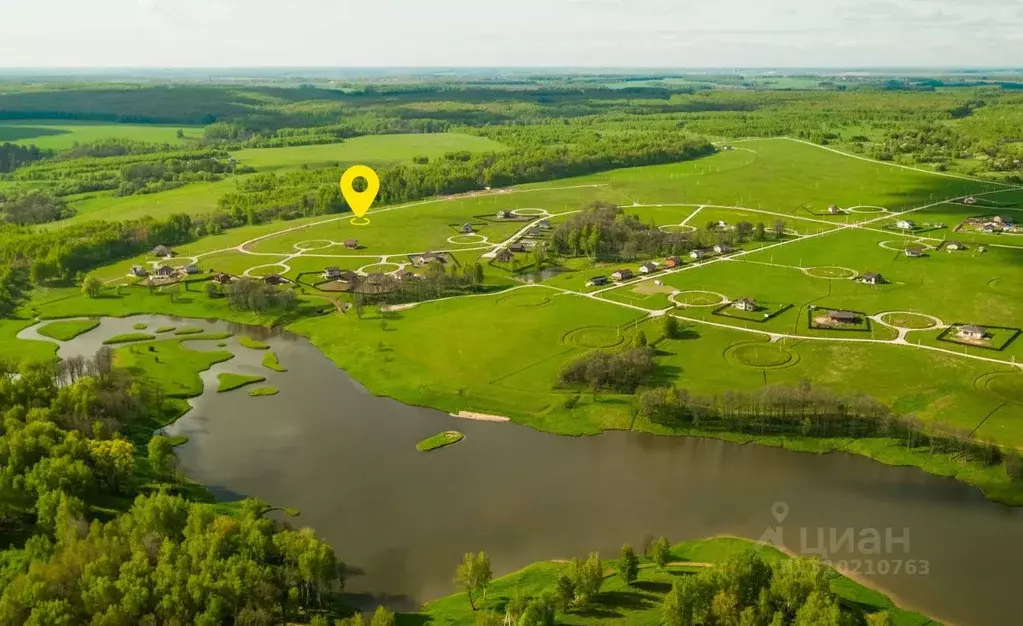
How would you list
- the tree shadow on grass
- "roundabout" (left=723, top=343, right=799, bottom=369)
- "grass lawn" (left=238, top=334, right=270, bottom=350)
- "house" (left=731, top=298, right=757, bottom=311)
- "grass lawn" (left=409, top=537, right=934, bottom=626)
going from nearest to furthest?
"grass lawn" (left=409, top=537, right=934, bottom=626)
the tree shadow on grass
"roundabout" (left=723, top=343, right=799, bottom=369)
"grass lawn" (left=238, top=334, right=270, bottom=350)
"house" (left=731, top=298, right=757, bottom=311)

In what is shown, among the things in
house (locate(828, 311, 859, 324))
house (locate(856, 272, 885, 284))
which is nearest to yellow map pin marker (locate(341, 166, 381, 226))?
house (locate(856, 272, 885, 284))

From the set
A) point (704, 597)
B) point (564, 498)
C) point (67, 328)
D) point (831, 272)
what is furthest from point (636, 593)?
point (67, 328)

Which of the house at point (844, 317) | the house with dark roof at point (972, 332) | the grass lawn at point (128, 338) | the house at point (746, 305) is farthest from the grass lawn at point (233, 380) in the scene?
the house with dark roof at point (972, 332)

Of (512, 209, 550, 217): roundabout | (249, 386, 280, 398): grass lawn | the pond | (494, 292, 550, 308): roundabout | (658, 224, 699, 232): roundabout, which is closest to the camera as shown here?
the pond

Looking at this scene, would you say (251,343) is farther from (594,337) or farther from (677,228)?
(677,228)

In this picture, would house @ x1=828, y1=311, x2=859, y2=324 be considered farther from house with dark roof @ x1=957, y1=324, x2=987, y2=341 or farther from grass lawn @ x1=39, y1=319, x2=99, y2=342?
grass lawn @ x1=39, y1=319, x2=99, y2=342

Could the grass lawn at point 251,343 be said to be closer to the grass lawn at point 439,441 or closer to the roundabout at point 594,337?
the grass lawn at point 439,441
